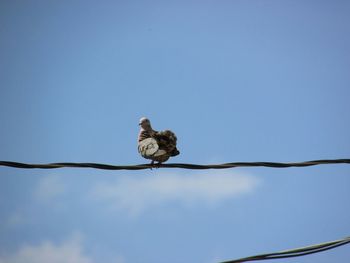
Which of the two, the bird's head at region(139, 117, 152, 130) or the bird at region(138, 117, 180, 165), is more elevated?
the bird's head at region(139, 117, 152, 130)

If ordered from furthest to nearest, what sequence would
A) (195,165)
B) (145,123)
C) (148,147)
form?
(145,123) → (148,147) → (195,165)

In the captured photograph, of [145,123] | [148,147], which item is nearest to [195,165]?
[148,147]

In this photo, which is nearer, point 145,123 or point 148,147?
point 148,147

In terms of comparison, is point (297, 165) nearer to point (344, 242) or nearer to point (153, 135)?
point (344, 242)

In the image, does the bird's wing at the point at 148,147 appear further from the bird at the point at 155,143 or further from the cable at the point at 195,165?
the cable at the point at 195,165

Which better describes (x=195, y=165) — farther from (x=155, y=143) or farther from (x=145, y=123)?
(x=145, y=123)

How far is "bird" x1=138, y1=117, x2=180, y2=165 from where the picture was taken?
1288 cm

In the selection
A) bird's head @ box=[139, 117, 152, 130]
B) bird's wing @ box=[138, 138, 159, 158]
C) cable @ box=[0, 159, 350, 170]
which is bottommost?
cable @ box=[0, 159, 350, 170]

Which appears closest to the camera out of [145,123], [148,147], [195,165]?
[195,165]

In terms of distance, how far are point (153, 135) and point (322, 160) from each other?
11.8 ft

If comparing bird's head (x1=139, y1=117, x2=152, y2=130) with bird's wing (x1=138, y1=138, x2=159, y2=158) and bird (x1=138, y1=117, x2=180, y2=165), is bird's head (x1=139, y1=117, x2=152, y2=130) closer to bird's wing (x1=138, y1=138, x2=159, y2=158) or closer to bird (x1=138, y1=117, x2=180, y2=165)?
bird (x1=138, y1=117, x2=180, y2=165)

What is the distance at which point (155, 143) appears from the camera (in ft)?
42.9

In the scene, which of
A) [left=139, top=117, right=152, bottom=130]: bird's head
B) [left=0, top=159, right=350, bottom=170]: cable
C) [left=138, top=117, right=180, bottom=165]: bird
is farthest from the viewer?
[left=139, top=117, right=152, bottom=130]: bird's head

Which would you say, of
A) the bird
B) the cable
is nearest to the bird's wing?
the bird
